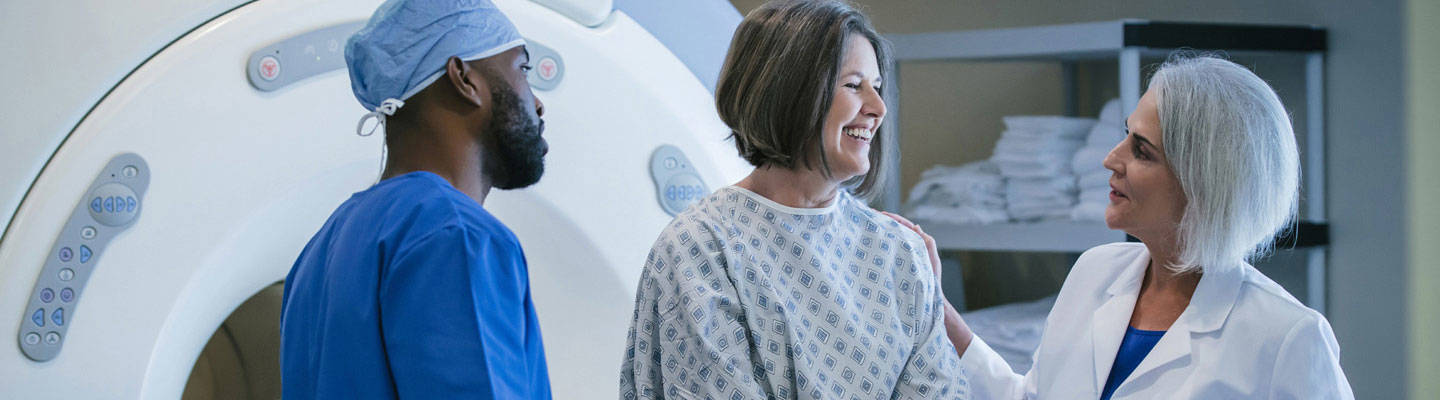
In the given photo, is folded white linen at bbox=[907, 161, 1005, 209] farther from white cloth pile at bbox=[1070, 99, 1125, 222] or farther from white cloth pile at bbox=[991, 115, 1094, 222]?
white cloth pile at bbox=[1070, 99, 1125, 222]

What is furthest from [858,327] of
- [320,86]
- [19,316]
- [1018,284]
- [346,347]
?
[1018,284]

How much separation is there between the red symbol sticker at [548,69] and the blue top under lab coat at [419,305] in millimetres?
396

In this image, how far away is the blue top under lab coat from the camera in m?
0.82

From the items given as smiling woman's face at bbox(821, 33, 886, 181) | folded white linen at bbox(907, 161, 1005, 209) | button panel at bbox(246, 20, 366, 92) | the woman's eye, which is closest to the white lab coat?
the woman's eye

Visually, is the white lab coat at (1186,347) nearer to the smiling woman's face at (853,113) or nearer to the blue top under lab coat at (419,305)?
the smiling woman's face at (853,113)

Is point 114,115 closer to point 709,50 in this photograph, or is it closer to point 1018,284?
point 709,50

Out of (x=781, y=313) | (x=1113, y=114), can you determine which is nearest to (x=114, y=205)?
(x=781, y=313)

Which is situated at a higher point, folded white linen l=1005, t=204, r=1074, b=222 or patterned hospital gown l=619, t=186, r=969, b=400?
folded white linen l=1005, t=204, r=1074, b=222

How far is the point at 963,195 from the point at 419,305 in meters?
1.46

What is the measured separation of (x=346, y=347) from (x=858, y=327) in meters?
0.43

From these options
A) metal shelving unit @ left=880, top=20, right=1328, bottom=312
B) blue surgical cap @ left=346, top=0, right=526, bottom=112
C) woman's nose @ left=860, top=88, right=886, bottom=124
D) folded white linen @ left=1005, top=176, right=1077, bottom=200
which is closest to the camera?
blue surgical cap @ left=346, top=0, right=526, bottom=112

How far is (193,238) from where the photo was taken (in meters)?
1.05

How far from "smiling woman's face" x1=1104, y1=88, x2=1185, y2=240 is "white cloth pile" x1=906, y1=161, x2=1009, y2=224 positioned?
96 centimetres

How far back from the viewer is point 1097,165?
1.99 meters
